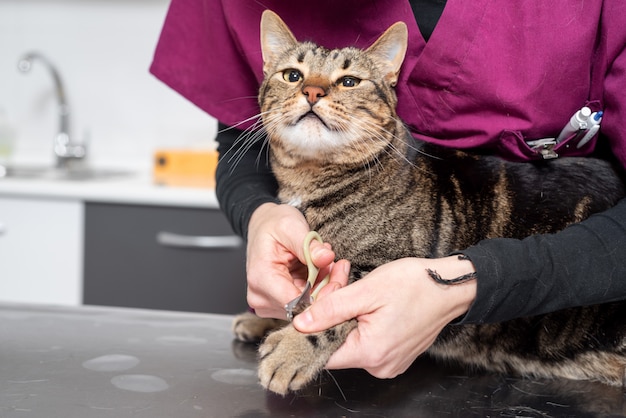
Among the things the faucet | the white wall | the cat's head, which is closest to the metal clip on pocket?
the cat's head

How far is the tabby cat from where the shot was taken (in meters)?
1.04

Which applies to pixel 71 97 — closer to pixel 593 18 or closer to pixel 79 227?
pixel 79 227

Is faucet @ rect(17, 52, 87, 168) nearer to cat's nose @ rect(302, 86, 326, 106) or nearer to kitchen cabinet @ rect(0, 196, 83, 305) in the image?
kitchen cabinet @ rect(0, 196, 83, 305)

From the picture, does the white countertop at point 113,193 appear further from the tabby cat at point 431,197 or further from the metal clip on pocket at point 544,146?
the metal clip on pocket at point 544,146

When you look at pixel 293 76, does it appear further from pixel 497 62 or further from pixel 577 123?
pixel 577 123

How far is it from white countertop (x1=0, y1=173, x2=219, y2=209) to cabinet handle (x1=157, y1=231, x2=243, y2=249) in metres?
0.10

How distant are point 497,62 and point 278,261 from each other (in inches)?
16.6

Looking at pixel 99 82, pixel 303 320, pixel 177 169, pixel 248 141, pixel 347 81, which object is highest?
pixel 99 82

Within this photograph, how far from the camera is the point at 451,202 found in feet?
3.56

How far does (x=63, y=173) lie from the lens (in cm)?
261

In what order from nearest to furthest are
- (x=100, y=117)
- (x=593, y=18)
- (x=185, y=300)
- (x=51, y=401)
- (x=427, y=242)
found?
1. (x=51, y=401)
2. (x=593, y=18)
3. (x=427, y=242)
4. (x=185, y=300)
5. (x=100, y=117)

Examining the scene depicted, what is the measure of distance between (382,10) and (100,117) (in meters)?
1.94

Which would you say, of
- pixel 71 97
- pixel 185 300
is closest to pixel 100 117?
pixel 71 97

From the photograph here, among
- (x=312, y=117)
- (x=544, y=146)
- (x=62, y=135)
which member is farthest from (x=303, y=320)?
(x=62, y=135)
